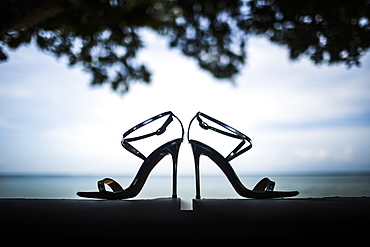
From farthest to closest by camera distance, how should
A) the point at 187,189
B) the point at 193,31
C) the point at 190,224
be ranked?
the point at 193,31, the point at 187,189, the point at 190,224

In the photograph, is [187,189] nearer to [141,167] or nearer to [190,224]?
[141,167]

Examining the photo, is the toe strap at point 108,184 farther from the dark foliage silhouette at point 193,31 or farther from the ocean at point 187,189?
the dark foliage silhouette at point 193,31

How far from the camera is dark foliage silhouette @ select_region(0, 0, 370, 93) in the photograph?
5.78ft

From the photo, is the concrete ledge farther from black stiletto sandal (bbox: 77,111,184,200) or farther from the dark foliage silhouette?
the dark foliage silhouette

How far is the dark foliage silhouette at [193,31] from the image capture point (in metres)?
1.76

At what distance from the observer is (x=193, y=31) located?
79.0 inches

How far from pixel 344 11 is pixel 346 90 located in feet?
2.11

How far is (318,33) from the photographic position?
1.89 m

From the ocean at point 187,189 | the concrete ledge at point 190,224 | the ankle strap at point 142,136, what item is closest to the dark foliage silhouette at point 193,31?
the ocean at point 187,189

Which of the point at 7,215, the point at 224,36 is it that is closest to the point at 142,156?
the point at 7,215

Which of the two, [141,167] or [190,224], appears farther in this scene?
[141,167]

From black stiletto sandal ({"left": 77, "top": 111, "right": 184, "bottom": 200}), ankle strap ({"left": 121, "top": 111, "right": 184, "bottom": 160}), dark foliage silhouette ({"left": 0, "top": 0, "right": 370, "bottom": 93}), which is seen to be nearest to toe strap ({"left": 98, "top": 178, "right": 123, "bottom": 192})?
black stiletto sandal ({"left": 77, "top": 111, "right": 184, "bottom": 200})

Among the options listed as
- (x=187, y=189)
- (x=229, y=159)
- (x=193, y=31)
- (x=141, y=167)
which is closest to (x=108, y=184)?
(x=141, y=167)

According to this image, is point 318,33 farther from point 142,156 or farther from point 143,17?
point 142,156
